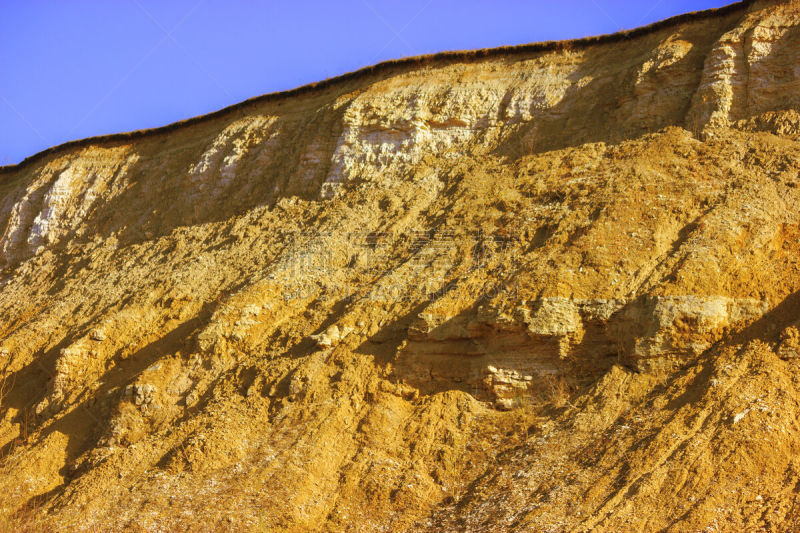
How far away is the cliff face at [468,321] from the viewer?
9.01 m

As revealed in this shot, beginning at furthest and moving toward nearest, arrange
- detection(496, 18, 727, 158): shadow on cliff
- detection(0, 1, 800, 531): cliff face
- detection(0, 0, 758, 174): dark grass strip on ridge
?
detection(0, 0, 758, 174): dark grass strip on ridge → detection(496, 18, 727, 158): shadow on cliff → detection(0, 1, 800, 531): cliff face

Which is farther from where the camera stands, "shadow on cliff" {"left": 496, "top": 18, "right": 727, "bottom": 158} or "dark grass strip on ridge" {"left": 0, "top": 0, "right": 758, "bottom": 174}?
"dark grass strip on ridge" {"left": 0, "top": 0, "right": 758, "bottom": 174}

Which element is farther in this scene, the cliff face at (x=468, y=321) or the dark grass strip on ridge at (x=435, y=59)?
the dark grass strip on ridge at (x=435, y=59)

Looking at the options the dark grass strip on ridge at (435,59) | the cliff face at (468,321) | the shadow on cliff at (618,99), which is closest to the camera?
the cliff face at (468,321)

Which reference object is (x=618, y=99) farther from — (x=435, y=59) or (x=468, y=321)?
(x=468, y=321)

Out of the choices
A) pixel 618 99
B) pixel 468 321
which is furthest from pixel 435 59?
pixel 468 321

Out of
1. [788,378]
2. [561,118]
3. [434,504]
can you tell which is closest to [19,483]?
[434,504]

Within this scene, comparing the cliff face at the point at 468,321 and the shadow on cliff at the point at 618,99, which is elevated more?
the shadow on cliff at the point at 618,99

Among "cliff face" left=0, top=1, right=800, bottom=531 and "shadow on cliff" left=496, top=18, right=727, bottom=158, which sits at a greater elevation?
"shadow on cliff" left=496, top=18, right=727, bottom=158

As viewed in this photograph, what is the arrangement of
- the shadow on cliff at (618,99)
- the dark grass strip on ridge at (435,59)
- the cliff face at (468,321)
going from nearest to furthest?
the cliff face at (468,321) < the shadow on cliff at (618,99) < the dark grass strip on ridge at (435,59)

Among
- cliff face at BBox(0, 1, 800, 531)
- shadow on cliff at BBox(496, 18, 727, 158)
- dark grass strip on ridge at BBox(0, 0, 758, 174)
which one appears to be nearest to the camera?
cliff face at BBox(0, 1, 800, 531)

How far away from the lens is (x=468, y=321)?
1112 cm

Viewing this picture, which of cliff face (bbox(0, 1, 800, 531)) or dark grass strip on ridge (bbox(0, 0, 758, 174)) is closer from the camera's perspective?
cliff face (bbox(0, 1, 800, 531))

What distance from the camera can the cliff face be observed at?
9.01m
